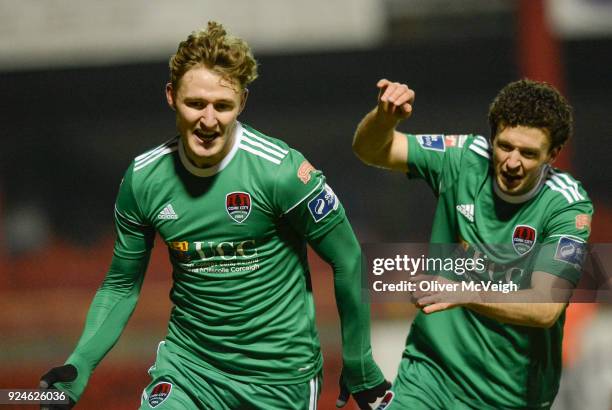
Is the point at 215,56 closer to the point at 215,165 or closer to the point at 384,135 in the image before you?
the point at 215,165

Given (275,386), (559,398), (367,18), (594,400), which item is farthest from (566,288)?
(367,18)

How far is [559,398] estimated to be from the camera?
480cm

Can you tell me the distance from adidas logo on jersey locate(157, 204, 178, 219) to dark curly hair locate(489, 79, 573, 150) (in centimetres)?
113

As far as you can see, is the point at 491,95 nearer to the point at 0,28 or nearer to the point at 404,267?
the point at 0,28

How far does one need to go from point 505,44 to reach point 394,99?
32.3 feet

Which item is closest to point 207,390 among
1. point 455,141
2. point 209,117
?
point 209,117

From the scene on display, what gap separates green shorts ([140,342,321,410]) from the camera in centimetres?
292

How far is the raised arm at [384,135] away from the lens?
309 cm

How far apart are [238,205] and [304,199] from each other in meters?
0.21

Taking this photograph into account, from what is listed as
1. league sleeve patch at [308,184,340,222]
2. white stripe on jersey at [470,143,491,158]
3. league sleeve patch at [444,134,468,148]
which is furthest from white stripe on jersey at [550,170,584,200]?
league sleeve patch at [308,184,340,222]

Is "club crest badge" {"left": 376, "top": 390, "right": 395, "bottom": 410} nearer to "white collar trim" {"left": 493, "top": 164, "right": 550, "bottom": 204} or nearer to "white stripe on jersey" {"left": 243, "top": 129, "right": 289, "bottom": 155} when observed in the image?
"white collar trim" {"left": 493, "top": 164, "right": 550, "bottom": 204}

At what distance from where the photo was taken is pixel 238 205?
288cm

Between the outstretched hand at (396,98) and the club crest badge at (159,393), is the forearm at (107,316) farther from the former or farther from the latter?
the outstretched hand at (396,98)

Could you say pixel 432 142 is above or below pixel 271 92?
below
